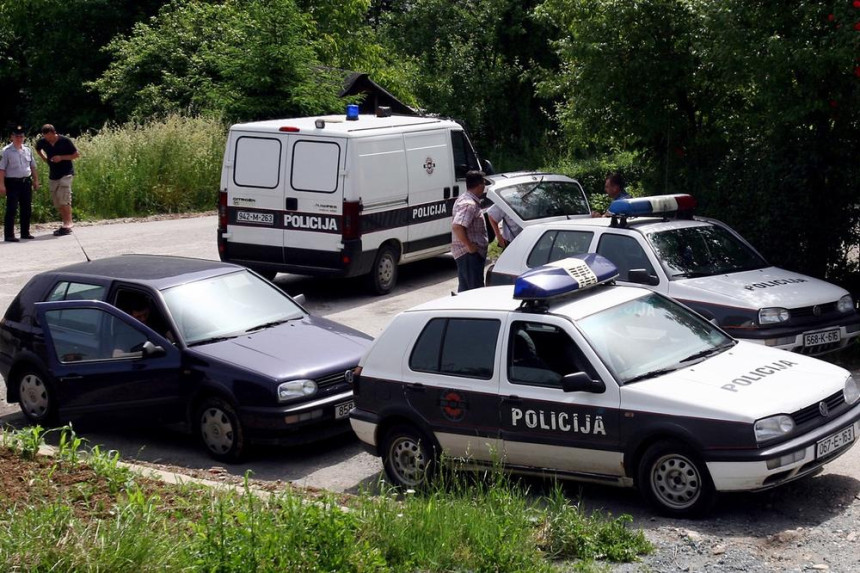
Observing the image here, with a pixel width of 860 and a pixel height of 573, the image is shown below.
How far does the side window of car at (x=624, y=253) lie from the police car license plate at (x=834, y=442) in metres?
3.68

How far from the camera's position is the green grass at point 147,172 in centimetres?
2356

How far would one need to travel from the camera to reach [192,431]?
994 cm

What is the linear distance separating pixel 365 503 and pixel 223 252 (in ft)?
32.7

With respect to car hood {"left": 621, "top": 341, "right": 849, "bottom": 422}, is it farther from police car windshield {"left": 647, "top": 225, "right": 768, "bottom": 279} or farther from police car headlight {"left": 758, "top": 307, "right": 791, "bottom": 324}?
police car windshield {"left": 647, "top": 225, "right": 768, "bottom": 279}

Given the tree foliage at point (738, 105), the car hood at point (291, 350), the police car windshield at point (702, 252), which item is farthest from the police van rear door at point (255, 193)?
the police car windshield at point (702, 252)

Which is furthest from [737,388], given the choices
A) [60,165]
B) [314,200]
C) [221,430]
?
[60,165]

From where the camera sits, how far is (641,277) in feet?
35.9

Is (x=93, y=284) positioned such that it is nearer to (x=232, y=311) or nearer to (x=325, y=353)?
(x=232, y=311)

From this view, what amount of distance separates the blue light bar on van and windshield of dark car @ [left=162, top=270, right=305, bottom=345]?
3116 millimetres

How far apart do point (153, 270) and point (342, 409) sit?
2.48 m

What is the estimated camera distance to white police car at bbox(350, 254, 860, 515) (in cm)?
741

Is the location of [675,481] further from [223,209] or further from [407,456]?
[223,209]

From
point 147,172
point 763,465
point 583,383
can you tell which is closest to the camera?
point 763,465

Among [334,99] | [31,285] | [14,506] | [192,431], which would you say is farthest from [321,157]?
[334,99]
